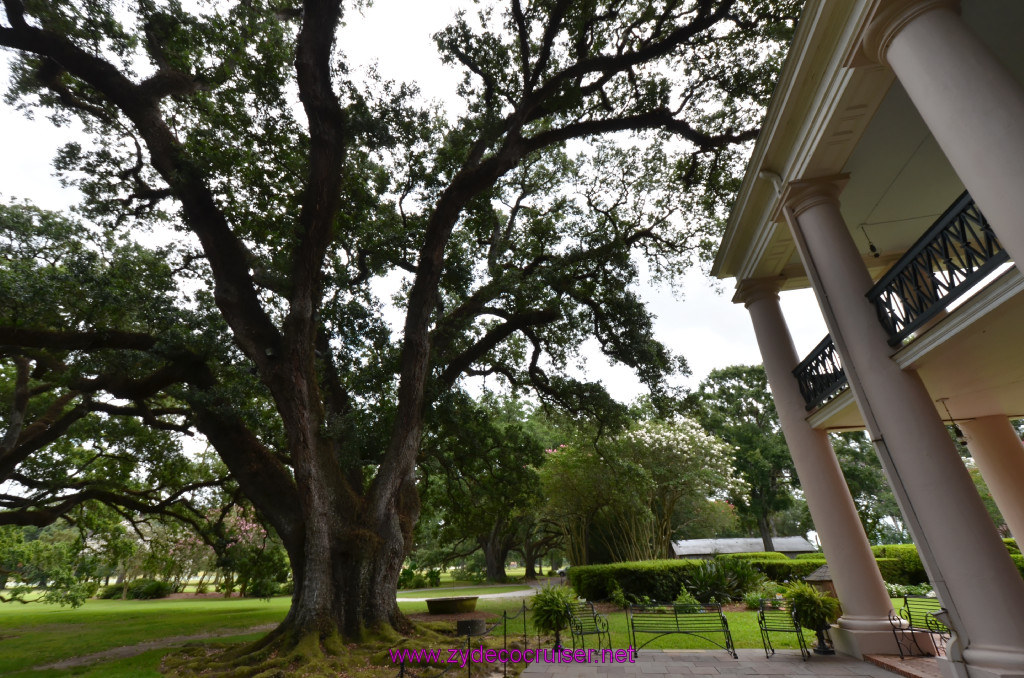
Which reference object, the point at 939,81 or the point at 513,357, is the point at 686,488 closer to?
the point at 513,357

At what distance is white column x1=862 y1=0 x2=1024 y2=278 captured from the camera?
138 inches

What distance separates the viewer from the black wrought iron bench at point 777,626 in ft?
23.4

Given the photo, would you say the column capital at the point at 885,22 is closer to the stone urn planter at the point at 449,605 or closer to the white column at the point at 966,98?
the white column at the point at 966,98

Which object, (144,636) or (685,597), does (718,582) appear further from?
(144,636)

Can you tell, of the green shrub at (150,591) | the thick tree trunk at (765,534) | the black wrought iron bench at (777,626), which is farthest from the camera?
the thick tree trunk at (765,534)

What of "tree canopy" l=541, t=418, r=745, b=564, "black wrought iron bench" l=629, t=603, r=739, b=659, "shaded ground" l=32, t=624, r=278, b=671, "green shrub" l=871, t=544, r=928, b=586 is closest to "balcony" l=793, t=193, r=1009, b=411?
"black wrought iron bench" l=629, t=603, r=739, b=659

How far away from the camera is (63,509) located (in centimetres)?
1326

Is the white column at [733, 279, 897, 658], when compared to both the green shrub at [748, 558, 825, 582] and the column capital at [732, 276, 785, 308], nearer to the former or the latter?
the column capital at [732, 276, 785, 308]

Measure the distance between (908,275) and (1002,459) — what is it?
5943 mm

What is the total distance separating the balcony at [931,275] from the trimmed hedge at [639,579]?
1014 centimetres

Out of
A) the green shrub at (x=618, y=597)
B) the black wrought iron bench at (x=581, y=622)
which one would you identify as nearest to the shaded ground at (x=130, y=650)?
the black wrought iron bench at (x=581, y=622)

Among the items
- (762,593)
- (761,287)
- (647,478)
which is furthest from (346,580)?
(647,478)

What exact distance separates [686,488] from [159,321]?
63.8 ft

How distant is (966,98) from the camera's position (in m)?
3.80
